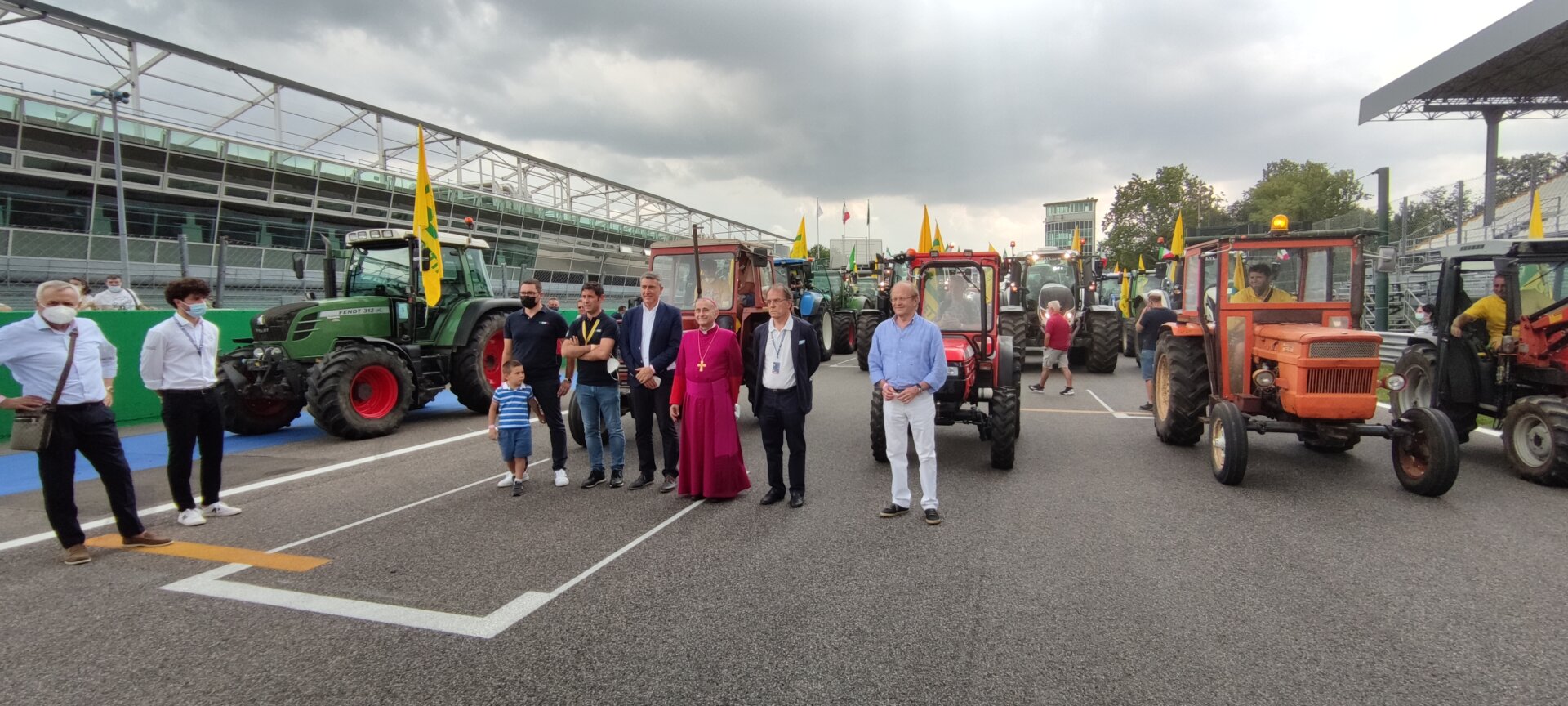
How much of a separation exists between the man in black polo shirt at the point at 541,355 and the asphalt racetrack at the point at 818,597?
414 mm

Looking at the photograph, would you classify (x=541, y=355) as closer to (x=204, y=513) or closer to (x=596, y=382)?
(x=596, y=382)

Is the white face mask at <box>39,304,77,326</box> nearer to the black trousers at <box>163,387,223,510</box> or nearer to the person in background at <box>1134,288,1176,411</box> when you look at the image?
the black trousers at <box>163,387,223,510</box>

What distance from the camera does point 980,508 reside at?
5.10 metres

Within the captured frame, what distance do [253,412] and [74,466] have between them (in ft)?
14.5

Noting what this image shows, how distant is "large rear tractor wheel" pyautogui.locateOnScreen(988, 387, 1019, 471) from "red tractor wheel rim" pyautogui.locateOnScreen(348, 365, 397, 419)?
21.4 feet

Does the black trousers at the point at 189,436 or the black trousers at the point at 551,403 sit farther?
the black trousers at the point at 551,403

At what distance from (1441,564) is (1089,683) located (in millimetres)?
2645

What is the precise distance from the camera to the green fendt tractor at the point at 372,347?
7609 mm

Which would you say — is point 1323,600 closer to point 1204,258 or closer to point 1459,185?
point 1204,258

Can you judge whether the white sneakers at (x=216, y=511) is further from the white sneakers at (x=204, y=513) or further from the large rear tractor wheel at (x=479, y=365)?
the large rear tractor wheel at (x=479, y=365)

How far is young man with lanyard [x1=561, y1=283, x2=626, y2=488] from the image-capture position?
225 inches

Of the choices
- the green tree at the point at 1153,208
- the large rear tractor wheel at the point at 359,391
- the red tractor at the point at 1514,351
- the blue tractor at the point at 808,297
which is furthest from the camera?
the green tree at the point at 1153,208

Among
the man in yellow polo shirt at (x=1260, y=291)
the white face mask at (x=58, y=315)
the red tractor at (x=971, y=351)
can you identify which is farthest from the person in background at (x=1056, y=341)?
the white face mask at (x=58, y=315)

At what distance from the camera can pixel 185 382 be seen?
479cm
